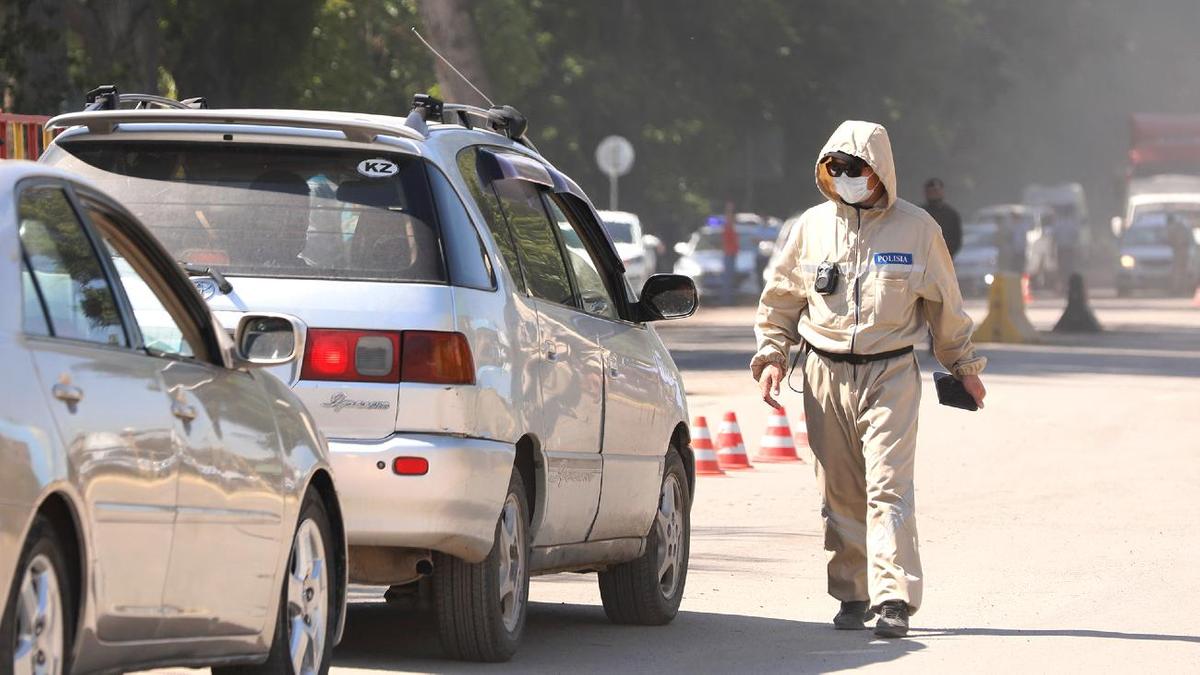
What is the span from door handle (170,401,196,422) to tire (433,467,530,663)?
199cm

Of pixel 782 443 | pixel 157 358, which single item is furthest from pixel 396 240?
pixel 782 443

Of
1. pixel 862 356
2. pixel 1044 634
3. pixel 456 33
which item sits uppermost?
pixel 456 33

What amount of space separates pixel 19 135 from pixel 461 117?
5212 millimetres

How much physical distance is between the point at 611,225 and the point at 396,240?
31.1m

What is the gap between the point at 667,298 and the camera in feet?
30.2

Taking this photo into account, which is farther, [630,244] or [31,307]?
[630,244]

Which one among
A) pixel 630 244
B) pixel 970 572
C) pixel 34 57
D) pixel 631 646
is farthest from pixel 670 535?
pixel 630 244

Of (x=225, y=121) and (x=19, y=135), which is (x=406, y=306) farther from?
(x=19, y=135)

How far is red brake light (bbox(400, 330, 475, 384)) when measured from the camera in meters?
7.33

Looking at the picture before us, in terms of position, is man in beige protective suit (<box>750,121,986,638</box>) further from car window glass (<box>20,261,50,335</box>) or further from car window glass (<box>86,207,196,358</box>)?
car window glass (<box>20,261,50,335</box>)

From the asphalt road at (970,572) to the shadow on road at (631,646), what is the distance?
0.04 ft

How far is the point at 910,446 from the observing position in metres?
8.97

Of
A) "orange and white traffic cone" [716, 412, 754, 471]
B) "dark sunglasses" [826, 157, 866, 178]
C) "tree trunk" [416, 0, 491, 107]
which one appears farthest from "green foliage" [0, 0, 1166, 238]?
"dark sunglasses" [826, 157, 866, 178]

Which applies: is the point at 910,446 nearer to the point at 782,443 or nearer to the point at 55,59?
the point at 782,443
